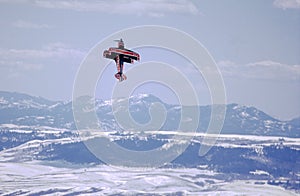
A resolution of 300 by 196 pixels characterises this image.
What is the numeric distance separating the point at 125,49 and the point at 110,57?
2.25 metres

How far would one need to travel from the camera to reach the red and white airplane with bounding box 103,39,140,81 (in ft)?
259

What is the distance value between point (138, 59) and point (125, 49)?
220 centimetres

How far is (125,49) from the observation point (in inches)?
3150

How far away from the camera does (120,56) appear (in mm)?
79750

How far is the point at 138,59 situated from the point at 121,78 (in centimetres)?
311

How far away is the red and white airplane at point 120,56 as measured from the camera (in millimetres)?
79000

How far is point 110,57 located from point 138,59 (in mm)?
3157

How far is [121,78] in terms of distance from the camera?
80.1 meters

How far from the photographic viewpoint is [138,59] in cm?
7894

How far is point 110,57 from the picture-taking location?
7881 cm
